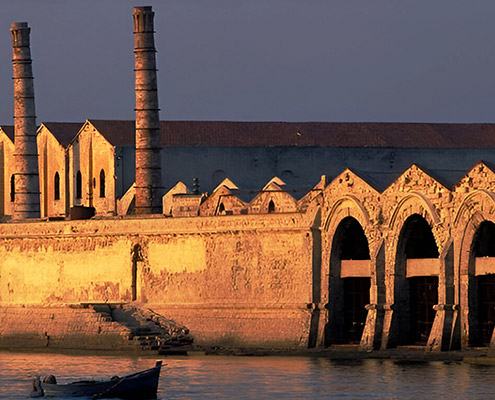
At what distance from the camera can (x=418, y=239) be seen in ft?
123

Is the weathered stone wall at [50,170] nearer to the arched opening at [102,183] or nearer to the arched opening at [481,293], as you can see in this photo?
the arched opening at [102,183]

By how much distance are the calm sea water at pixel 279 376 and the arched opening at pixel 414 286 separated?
171 centimetres

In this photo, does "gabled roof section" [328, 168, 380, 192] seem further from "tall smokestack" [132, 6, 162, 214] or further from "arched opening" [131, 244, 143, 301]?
"tall smokestack" [132, 6, 162, 214]

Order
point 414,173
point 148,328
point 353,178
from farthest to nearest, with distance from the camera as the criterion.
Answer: point 148,328
point 353,178
point 414,173

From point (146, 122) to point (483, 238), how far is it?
43.9 ft

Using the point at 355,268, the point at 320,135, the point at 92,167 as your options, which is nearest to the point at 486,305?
the point at 355,268

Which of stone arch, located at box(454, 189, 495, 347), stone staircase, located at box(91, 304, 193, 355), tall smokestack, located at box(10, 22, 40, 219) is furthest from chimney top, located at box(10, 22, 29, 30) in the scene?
stone arch, located at box(454, 189, 495, 347)

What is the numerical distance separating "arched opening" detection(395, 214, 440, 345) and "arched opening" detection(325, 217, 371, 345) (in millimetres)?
1382

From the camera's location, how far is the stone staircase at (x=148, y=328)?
132ft

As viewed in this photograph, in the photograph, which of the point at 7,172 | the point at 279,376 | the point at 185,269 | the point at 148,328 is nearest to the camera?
the point at 279,376

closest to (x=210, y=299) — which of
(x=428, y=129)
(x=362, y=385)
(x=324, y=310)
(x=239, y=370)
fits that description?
(x=324, y=310)

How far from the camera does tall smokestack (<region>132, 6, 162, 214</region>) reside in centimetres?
4606

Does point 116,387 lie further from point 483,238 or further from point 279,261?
point 279,261

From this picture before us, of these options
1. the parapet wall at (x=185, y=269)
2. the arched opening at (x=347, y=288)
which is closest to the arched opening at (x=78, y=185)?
the parapet wall at (x=185, y=269)
